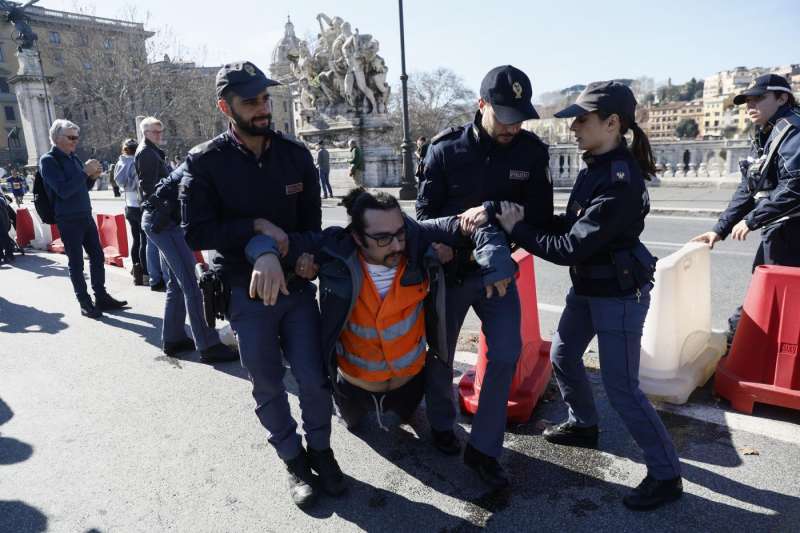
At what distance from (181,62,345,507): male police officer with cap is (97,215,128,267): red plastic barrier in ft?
22.1

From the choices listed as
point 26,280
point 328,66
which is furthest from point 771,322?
point 328,66

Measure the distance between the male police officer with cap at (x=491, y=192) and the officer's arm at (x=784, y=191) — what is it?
1.79 m

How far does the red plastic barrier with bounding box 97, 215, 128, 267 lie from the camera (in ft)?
28.3

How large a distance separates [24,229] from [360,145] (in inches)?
558

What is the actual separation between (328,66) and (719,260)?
20.0m

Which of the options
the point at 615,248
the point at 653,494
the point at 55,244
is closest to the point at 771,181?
the point at 615,248

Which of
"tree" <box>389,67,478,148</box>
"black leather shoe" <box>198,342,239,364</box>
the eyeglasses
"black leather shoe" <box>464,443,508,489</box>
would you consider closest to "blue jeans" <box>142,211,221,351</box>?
"black leather shoe" <box>198,342,239,364</box>

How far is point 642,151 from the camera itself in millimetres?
2643

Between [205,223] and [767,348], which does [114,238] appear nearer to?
[205,223]

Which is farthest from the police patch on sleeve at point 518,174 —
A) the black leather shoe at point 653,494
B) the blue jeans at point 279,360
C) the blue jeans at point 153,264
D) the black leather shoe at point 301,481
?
the blue jeans at point 153,264

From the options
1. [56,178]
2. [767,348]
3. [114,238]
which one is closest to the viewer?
[767,348]

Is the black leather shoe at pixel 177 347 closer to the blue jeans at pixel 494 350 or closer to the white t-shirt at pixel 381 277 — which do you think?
the white t-shirt at pixel 381 277

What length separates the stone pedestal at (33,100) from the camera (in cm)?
2833

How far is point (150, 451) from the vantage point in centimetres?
332
